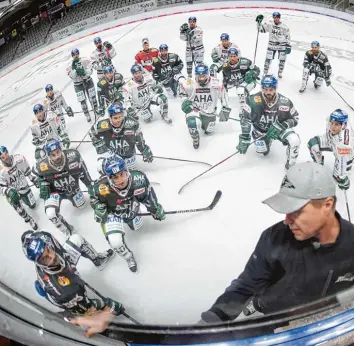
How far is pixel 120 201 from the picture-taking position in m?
3.18

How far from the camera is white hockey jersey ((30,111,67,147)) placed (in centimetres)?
461

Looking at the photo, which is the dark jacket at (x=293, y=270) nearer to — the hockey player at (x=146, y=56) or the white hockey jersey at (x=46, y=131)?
the white hockey jersey at (x=46, y=131)


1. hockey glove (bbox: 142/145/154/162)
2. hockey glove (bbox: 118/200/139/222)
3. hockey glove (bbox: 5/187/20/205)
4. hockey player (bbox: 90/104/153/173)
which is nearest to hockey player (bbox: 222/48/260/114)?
hockey player (bbox: 90/104/153/173)

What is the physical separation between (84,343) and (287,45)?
5.21 meters

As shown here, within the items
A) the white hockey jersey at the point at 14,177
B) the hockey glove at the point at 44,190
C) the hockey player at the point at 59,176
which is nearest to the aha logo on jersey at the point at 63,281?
the hockey player at the point at 59,176

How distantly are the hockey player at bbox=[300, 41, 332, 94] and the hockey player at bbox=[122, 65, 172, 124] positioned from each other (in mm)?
1730

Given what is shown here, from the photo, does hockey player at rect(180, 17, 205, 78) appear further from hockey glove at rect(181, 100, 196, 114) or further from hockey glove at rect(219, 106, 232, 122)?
hockey glove at rect(181, 100, 196, 114)

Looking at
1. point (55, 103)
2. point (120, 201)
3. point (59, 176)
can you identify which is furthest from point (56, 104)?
point (120, 201)

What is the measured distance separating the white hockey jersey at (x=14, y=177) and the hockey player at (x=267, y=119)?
2.18m

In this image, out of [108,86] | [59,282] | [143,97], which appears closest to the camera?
[59,282]

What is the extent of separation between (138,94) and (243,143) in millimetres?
1860

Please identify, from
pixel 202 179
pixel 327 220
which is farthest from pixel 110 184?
pixel 327 220

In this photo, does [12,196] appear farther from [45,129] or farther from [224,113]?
[224,113]

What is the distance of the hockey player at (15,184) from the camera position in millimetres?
3572
